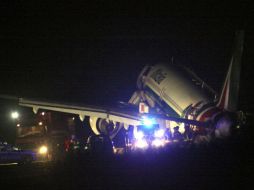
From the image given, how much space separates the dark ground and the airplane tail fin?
7638mm

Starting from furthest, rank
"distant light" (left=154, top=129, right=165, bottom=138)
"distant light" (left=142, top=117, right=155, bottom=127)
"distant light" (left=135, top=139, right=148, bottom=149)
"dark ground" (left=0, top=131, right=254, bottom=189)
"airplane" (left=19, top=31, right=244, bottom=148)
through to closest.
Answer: "distant light" (left=142, top=117, right=155, bottom=127) < "distant light" (left=154, top=129, right=165, bottom=138) < "airplane" (left=19, top=31, right=244, bottom=148) < "distant light" (left=135, top=139, right=148, bottom=149) < "dark ground" (left=0, top=131, right=254, bottom=189)

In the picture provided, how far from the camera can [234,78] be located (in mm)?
29844

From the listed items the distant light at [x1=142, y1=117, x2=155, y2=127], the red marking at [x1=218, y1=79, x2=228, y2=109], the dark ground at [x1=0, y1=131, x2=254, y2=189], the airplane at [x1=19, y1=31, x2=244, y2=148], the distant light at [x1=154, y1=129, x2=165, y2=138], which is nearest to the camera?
the dark ground at [x1=0, y1=131, x2=254, y2=189]

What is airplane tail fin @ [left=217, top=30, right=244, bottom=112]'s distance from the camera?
97.7 feet

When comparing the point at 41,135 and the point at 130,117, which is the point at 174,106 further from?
the point at 41,135

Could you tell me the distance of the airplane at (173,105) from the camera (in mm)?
29688

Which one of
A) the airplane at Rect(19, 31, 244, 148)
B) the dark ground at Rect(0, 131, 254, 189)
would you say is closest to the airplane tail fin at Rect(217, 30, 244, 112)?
the airplane at Rect(19, 31, 244, 148)

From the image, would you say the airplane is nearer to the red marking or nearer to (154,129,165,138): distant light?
the red marking

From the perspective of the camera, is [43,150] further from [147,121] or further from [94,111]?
[147,121]

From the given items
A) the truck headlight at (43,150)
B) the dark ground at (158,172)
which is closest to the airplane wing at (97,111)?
the truck headlight at (43,150)

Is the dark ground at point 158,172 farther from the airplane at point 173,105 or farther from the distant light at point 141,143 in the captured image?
the distant light at point 141,143

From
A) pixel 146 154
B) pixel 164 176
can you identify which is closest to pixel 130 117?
pixel 146 154

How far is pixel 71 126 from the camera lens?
40281 millimetres

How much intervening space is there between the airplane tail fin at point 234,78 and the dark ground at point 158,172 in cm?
764
